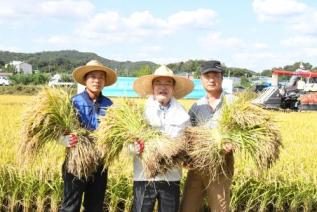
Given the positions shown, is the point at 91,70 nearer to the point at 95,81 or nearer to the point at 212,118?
the point at 95,81

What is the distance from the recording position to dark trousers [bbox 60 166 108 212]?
3962mm

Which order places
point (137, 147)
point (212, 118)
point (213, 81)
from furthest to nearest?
point (213, 81)
point (212, 118)
point (137, 147)

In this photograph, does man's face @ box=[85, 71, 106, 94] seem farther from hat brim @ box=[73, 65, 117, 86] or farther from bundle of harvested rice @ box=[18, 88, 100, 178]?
bundle of harvested rice @ box=[18, 88, 100, 178]

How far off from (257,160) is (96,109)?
1368 millimetres

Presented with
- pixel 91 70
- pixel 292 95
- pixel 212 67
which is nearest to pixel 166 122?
pixel 212 67

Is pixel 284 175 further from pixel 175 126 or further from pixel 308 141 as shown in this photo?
pixel 308 141

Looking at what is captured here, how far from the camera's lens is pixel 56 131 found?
3.89m

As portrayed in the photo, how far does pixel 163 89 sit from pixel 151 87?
31 centimetres

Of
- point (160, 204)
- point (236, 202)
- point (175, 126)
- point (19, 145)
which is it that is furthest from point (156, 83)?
point (236, 202)

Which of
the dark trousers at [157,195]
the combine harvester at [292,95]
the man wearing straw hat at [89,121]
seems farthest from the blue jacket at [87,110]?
the combine harvester at [292,95]

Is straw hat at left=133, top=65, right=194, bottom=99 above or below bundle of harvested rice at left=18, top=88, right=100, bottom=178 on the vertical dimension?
above

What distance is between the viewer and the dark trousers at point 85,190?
3.96 m

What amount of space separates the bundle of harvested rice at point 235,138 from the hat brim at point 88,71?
3.06 feet

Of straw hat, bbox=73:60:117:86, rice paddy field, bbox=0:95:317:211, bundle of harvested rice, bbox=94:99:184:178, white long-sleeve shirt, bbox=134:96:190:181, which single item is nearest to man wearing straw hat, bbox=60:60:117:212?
straw hat, bbox=73:60:117:86
